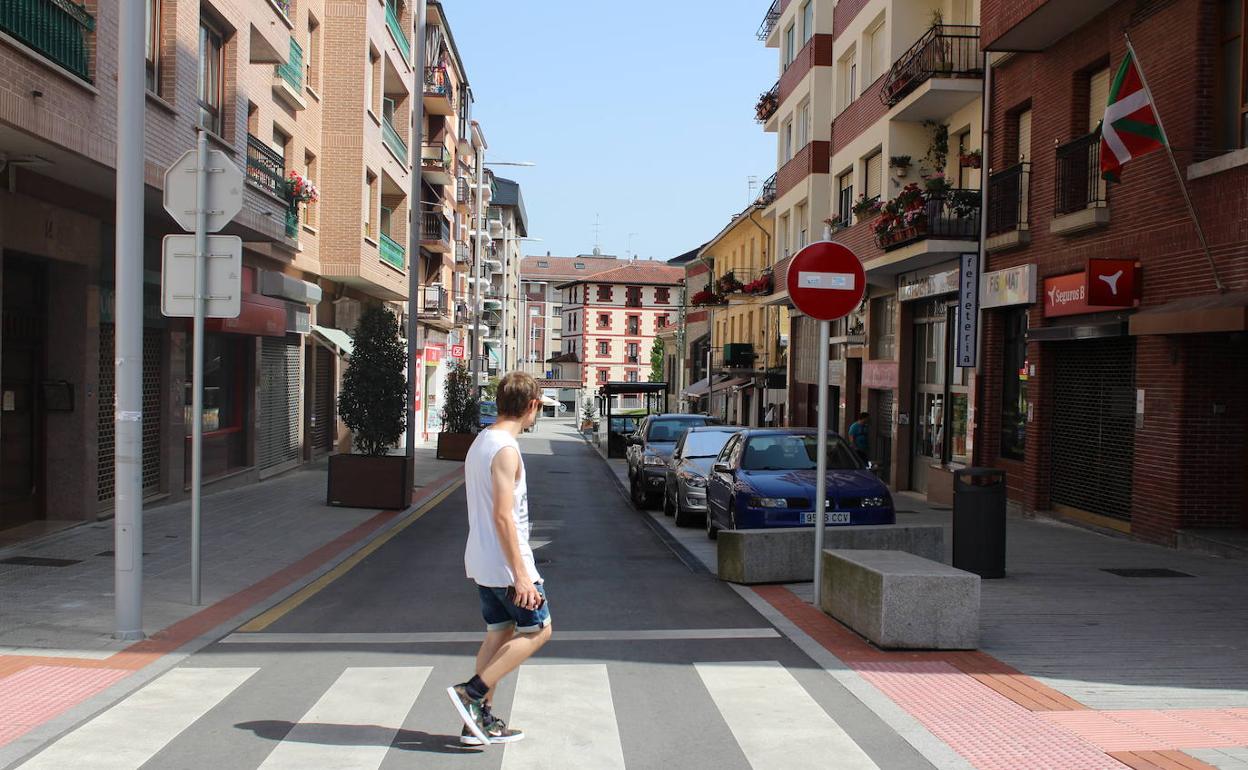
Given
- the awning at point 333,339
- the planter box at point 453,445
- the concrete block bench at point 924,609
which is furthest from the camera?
the planter box at point 453,445

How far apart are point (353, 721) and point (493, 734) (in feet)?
2.77

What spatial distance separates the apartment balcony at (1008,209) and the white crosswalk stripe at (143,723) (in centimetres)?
1438

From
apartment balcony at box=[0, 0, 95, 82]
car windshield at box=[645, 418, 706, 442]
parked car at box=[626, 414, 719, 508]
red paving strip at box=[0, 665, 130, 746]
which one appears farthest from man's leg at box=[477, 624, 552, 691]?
car windshield at box=[645, 418, 706, 442]

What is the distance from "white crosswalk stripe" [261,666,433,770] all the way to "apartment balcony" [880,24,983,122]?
16654 millimetres

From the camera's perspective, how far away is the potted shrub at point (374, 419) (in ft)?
58.2

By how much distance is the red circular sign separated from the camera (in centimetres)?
871

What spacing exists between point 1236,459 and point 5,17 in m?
13.7

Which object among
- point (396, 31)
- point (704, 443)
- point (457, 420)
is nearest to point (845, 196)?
point (704, 443)

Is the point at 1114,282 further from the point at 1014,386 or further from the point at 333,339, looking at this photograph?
the point at 333,339

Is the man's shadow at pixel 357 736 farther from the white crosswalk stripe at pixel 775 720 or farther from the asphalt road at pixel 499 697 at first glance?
the white crosswalk stripe at pixel 775 720

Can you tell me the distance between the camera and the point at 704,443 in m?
17.9

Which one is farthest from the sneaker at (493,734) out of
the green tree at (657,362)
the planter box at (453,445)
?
the green tree at (657,362)

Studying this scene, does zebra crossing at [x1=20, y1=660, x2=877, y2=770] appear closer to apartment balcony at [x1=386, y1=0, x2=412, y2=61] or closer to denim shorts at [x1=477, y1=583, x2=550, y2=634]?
denim shorts at [x1=477, y1=583, x2=550, y2=634]

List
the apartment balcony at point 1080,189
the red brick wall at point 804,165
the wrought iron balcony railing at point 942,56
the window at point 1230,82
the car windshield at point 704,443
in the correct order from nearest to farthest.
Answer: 1. the window at point 1230,82
2. the apartment balcony at point 1080,189
3. the car windshield at point 704,443
4. the wrought iron balcony railing at point 942,56
5. the red brick wall at point 804,165
